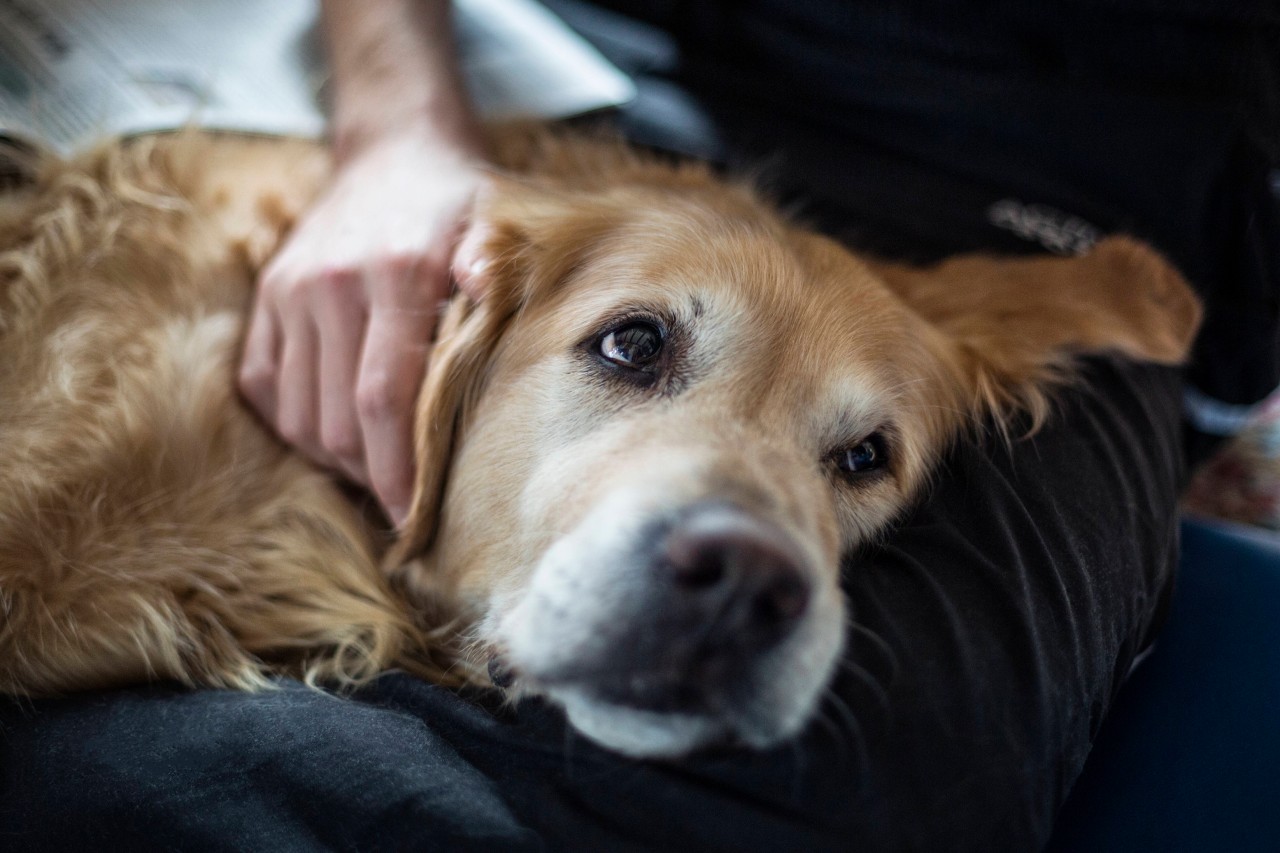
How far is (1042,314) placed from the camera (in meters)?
1.74

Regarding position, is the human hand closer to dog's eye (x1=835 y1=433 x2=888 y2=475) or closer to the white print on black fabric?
dog's eye (x1=835 y1=433 x2=888 y2=475)

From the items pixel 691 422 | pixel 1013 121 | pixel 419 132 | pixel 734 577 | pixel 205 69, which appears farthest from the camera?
pixel 1013 121

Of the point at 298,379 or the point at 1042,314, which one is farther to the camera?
the point at 1042,314

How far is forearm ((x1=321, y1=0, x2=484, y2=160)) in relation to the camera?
1890 millimetres

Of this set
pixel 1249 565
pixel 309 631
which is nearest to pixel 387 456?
pixel 309 631

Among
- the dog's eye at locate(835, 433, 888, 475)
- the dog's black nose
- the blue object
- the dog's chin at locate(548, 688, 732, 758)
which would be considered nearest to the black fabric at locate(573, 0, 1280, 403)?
the blue object

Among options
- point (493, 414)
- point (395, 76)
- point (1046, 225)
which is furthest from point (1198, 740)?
point (395, 76)

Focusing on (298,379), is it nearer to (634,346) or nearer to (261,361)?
(261,361)

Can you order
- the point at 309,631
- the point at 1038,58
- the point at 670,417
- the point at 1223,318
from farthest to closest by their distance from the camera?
the point at 1038,58 → the point at 1223,318 → the point at 309,631 → the point at 670,417

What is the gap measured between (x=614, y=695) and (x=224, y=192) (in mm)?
1380

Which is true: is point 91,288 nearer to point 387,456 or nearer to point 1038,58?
point 387,456

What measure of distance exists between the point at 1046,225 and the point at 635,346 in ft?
4.06

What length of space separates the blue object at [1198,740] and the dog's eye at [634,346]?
3.42ft

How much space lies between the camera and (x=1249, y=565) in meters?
1.83
